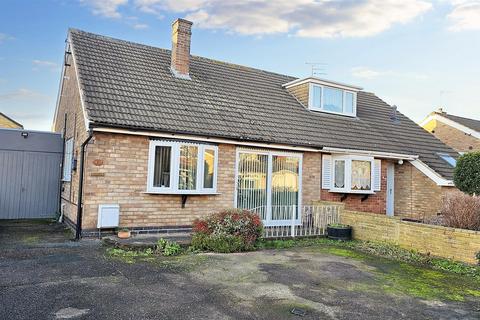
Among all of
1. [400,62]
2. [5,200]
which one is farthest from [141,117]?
[400,62]

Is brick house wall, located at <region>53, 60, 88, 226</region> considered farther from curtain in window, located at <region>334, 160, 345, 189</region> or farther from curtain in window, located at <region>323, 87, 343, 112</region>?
curtain in window, located at <region>323, 87, 343, 112</region>

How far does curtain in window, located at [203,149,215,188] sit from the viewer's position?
10.9 meters

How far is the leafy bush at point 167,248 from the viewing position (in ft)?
27.2

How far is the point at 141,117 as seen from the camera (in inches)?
400

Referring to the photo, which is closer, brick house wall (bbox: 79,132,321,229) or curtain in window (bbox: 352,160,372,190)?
brick house wall (bbox: 79,132,321,229)

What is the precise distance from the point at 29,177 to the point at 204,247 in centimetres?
872

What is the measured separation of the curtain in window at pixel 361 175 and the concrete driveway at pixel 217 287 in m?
5.43

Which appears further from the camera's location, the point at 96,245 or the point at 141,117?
the point at 141,117

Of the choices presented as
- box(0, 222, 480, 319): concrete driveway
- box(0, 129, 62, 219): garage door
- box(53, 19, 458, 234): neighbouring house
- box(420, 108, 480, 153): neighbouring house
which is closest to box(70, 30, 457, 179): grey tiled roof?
box(53, 19, 458, 234): neighbouring house

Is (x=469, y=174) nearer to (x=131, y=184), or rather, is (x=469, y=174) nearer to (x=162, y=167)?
(x=162, y=167)

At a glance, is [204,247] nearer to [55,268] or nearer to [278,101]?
[55,268]

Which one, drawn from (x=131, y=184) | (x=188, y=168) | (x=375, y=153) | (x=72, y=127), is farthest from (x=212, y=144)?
(x=375, y=153)

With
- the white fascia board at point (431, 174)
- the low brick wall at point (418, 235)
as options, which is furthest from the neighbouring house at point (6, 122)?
the white fascia board at point (431, 174)

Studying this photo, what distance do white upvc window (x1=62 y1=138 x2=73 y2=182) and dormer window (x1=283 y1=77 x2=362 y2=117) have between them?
32.4ft
